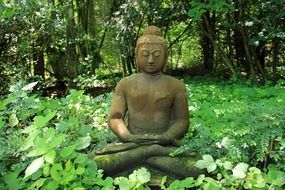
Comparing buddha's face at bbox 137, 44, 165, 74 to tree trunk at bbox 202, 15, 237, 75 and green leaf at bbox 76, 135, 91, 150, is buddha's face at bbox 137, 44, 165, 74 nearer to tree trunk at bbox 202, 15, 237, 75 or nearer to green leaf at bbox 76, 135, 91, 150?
green leaf at bbox 76, 135, 91, 150

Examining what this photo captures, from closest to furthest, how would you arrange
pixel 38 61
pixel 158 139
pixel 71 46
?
1. pixel 158 139
2. pixel 71 46
3. pixel 38 61

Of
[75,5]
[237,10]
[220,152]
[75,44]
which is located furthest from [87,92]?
[220,152]

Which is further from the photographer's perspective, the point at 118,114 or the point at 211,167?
the point at 118,114

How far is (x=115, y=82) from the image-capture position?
30.5 feet

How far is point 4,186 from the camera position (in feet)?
8.56

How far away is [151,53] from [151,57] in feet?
0.11

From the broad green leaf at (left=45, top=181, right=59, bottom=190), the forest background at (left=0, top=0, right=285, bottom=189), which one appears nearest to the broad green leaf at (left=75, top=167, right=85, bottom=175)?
the forest background at (left=0, top=0, right=285, bottom=189)

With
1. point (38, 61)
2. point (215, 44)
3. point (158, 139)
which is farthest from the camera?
point (38, 61)

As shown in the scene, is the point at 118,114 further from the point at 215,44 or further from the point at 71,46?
the point at 71,46

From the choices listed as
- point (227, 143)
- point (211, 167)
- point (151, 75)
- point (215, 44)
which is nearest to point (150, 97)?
point (151, 75)

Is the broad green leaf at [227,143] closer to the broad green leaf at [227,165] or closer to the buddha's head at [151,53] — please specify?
the broad green leaf at [227,165]

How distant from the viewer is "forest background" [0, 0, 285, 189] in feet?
8.53

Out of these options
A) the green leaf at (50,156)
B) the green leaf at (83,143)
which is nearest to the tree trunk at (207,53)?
the green leaf at (83,143)

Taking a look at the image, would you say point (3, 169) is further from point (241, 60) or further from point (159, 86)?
point (241, 60)
